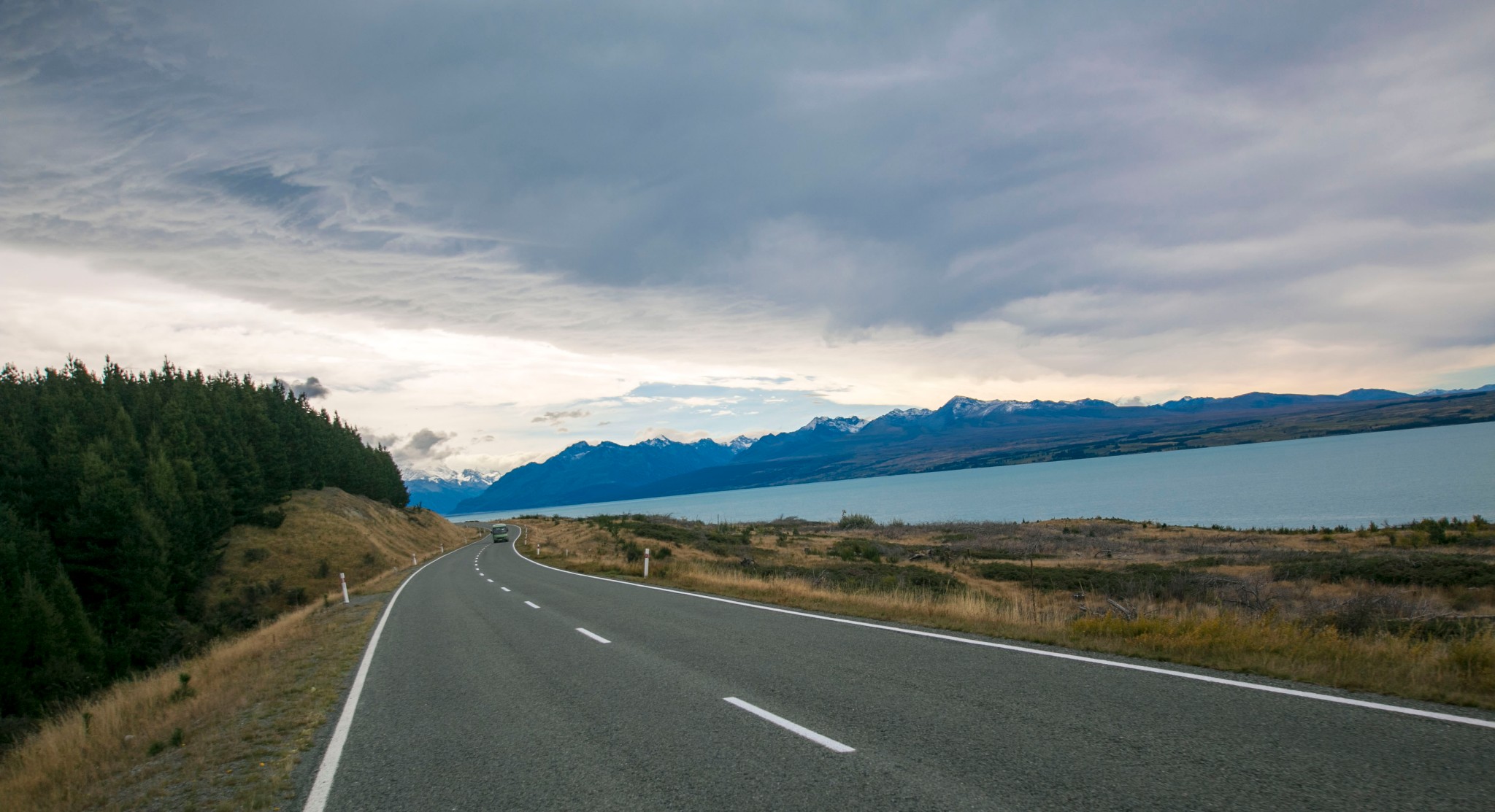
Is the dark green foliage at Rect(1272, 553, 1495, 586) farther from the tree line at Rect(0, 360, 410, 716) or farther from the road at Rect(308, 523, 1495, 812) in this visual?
the tree line at Rect(0, 360, 410, 716)

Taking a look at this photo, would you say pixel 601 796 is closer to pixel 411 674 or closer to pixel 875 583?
pixel 411 674

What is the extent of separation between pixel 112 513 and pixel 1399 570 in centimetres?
6307

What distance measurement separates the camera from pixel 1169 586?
20.5 metres

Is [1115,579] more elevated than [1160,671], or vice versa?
[1160,671]

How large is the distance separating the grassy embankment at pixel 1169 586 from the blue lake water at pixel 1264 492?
22840mm

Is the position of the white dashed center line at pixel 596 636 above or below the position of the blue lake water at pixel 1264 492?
above

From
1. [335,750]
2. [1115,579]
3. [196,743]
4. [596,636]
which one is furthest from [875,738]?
[1115,579]

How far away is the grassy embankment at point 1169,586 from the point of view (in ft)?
23.7

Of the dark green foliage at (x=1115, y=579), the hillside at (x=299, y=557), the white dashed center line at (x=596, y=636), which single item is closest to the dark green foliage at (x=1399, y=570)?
the dark green foliage at (x=1115, y=579)

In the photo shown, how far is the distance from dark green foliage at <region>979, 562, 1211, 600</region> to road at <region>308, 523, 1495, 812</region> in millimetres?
13363

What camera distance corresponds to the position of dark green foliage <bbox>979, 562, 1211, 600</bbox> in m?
19.8

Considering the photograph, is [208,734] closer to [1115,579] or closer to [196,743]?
[196,743]

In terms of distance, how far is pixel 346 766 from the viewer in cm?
615

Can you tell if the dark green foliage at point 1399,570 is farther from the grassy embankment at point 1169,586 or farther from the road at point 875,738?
the road at point 875,738
